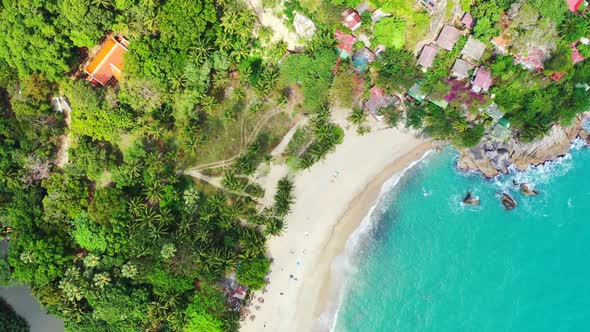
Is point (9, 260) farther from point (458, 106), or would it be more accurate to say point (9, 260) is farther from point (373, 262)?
point (458, 106)

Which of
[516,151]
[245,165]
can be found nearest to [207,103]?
[245,165]

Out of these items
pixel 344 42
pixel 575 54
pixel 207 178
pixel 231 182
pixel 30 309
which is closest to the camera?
pixel 575 54

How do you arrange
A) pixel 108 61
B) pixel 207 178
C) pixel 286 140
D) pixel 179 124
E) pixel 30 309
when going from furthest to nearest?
pixel 286 140 → pixel 207 178 → pixel 30 309 → pixel 179 124 → pixel 108 61


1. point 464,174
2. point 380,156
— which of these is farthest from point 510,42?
point 380,156

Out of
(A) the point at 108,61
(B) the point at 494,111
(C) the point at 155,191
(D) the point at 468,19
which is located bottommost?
(B) the point at 494,111

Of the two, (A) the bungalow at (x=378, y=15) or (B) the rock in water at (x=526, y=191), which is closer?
(A) the bungalow at (x=378, y=15)

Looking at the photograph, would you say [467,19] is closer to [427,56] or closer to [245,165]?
[427,56]

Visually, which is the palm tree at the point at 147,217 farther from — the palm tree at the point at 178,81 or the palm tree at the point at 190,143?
the palm tree at the point at 178,81

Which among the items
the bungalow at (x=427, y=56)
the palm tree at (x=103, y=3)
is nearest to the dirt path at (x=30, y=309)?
the palm tree at (x=103, y=3)
